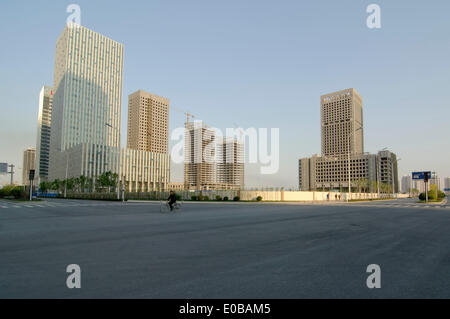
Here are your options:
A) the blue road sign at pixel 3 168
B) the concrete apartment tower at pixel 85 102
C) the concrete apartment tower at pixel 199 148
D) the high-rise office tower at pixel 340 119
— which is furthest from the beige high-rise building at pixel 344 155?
the blue road sign at pixel 3 168

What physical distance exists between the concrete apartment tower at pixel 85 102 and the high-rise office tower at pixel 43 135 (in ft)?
86.4

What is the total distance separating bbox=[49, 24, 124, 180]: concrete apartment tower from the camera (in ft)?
405

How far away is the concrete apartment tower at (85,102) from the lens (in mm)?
123538

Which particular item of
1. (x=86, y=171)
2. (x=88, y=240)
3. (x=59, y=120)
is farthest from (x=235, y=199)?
(x=59, y=120)

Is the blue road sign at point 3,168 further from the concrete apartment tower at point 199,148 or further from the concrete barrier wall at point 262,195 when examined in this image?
the concrete apartment tower at point 199,148

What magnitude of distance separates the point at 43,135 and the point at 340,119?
199m

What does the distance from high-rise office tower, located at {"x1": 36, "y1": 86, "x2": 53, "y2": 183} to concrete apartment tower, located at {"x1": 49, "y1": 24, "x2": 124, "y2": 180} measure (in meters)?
26.3

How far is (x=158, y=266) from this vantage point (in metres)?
5.17

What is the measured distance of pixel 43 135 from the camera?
178000mm

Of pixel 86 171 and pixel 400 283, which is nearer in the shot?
pixel 400 283

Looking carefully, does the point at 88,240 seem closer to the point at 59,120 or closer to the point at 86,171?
the point at 86,171

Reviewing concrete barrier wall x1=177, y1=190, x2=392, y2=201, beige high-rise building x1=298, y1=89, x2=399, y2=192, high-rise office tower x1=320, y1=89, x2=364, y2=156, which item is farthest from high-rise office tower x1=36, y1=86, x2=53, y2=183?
high-rise office tower x1=320, y1=89, x2=364, y2=156

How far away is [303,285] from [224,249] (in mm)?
2955
